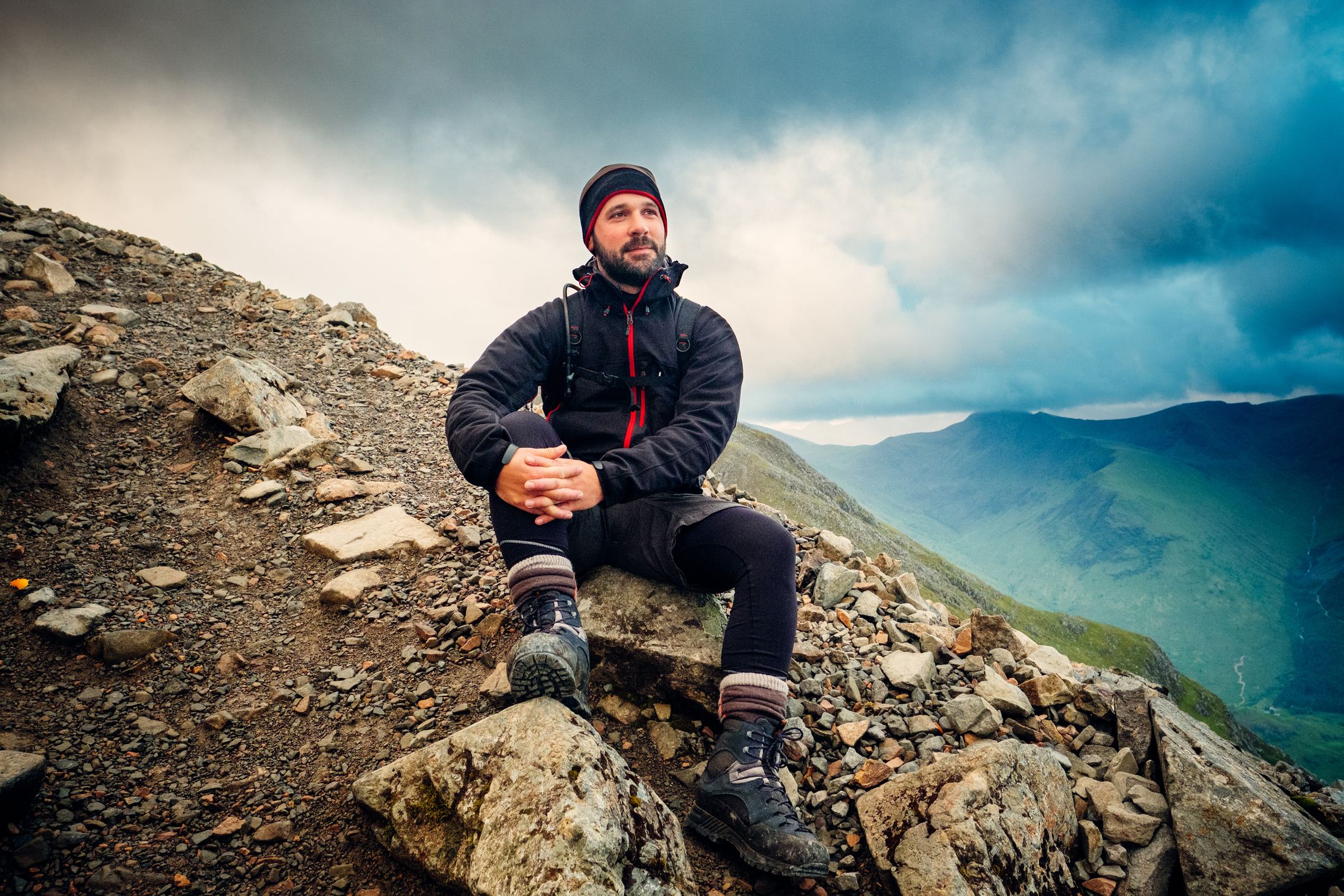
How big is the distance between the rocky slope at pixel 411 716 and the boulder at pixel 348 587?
0.09 ft

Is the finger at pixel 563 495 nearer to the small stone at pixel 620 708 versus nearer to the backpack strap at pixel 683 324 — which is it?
the backpack strap at pixel 683 324

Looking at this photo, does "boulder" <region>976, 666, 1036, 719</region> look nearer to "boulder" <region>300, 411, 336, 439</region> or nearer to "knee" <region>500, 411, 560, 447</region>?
"knee" <region>500, 411, 560, 447</region>

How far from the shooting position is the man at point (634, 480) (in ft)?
11.3

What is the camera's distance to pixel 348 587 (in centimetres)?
538

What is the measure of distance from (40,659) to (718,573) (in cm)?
513

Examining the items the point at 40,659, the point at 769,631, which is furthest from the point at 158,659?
the point at 769,631

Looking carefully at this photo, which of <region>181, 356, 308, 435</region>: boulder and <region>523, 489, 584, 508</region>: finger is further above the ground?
<region>181, 356, 308, 435</region>: boulder

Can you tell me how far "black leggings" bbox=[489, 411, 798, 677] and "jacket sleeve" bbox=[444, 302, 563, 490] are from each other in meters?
0.21

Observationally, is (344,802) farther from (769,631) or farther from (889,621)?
(889,621)

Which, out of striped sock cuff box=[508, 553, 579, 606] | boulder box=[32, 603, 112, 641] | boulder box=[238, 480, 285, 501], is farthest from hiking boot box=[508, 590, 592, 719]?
boulder box=[238, 480, 285, 501]

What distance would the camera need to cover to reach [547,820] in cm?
275

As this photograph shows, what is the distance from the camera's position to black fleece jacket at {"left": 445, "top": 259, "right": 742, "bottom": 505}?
4438 millimetres

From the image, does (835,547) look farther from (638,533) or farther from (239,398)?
(239,398)

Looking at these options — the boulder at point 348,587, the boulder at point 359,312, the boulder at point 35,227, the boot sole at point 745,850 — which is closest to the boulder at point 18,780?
the boulder at point 348,587
